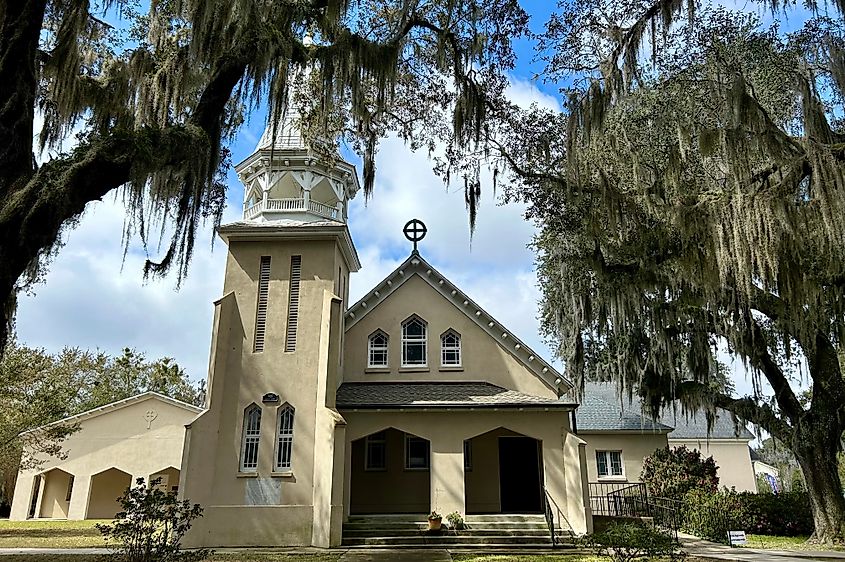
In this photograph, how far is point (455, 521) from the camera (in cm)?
1597

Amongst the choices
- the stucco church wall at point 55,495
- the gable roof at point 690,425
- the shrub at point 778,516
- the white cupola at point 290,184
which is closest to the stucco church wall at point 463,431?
the shrub at point 778,516

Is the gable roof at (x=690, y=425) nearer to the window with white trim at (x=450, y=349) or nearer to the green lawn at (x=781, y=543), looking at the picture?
the green lawn at (x=781, y=543)

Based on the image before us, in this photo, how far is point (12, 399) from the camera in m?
21.7

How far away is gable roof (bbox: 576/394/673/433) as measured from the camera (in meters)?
25.4

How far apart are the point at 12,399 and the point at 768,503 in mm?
Answer: 25076

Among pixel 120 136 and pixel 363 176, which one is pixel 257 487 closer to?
pixel 363 176

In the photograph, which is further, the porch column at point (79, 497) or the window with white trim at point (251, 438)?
the porch column at point (79, 497)

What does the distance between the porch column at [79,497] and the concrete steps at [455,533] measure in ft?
52.3

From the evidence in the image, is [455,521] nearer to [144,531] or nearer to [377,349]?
[377,349]

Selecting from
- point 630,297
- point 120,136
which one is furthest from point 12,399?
point 630,297

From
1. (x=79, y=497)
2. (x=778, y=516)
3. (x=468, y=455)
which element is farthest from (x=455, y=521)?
(x=79, y=497)

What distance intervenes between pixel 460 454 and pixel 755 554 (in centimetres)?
723

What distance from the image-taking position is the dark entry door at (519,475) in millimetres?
18797

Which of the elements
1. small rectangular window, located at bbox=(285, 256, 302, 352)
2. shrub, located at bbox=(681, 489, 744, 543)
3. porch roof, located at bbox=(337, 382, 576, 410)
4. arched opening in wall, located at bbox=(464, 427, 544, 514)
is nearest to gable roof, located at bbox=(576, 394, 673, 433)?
shrub, located at bbox=(681, 489, 744, 543)
